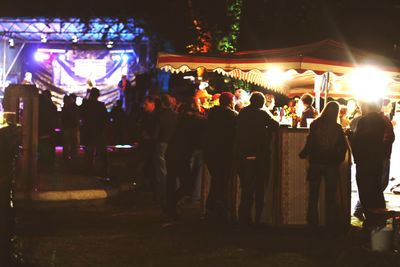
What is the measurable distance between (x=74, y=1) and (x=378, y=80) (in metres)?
14.1

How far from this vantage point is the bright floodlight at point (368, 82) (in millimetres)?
11555

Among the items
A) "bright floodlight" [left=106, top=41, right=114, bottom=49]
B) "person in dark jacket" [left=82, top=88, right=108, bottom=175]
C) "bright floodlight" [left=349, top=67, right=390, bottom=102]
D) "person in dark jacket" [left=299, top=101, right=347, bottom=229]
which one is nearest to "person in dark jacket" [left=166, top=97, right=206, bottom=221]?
"person in dark jacket" [left=299, top=101, right=347, bottom=229]

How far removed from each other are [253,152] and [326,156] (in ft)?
3.31

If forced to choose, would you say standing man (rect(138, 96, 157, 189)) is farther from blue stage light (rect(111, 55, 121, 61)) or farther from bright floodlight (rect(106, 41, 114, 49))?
blue stage light (rect(111, 55, 121, 61))

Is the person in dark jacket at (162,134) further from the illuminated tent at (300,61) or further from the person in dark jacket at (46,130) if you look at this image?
the person in dark jacket at (46,130)

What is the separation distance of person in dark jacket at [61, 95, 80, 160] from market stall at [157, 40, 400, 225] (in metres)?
6.18

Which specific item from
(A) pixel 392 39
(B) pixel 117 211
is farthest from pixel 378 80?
(A) pixel 392 39

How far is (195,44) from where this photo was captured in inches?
786

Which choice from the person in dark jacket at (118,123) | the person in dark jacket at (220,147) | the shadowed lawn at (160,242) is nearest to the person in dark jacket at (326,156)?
the shadowed lawn at (160,242)

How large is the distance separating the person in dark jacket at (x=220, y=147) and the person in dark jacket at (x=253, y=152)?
269 millimetres

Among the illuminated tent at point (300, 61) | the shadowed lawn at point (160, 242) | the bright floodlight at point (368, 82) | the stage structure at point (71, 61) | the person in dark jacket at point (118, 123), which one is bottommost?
the shadowed lawn at point (160, 242)

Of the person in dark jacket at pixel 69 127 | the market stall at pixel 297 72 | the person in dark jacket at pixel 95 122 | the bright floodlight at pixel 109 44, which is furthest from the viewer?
the bright floodlight at pixel 109 44

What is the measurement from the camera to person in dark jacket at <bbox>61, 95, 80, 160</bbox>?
18453 mm

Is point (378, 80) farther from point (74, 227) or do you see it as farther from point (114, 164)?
point (114, 164)
